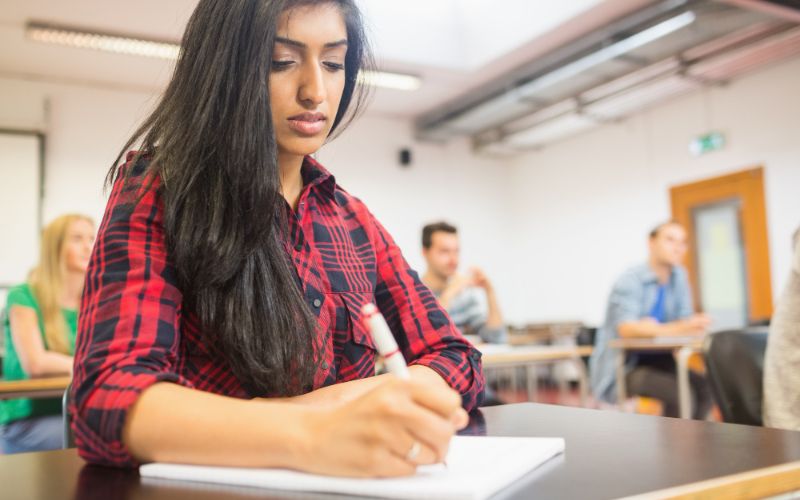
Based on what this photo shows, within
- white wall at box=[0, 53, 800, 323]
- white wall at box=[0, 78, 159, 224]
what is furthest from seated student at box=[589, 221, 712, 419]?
white wall at box=[0, 78, 159, 224]

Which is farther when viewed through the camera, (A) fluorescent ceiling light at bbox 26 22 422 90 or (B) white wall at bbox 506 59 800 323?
(B) white wall at bbox 506 59 800 323

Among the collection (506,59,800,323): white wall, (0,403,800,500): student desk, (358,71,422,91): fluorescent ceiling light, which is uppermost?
(358,71,422,91): fluorescent ceiling light

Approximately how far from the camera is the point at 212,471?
0.66 m

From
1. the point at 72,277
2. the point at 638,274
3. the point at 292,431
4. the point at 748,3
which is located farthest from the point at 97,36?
the point at 292,431

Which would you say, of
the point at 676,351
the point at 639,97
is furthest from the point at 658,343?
the point at 639,97

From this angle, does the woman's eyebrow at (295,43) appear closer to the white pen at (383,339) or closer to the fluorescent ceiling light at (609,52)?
the white pen at (383,339)

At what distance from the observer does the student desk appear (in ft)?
1.86

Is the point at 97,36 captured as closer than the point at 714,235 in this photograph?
Yes

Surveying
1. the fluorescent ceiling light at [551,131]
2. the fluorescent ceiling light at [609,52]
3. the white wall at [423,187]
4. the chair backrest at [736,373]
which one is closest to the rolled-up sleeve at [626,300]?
the fluorescent ceiling light at [609,52]

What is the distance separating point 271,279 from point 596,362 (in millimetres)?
3668

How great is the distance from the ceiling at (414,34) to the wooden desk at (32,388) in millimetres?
3424

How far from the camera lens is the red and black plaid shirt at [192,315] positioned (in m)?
0.75

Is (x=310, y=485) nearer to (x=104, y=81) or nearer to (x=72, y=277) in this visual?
A: (x=72, y=277)

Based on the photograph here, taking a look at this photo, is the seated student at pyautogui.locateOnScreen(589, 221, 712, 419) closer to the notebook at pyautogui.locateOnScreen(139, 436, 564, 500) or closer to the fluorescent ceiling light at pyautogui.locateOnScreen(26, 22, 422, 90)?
the fluorescent ceiling light at pyautogui.locateOnScreen(26, 22, 422, 90)
